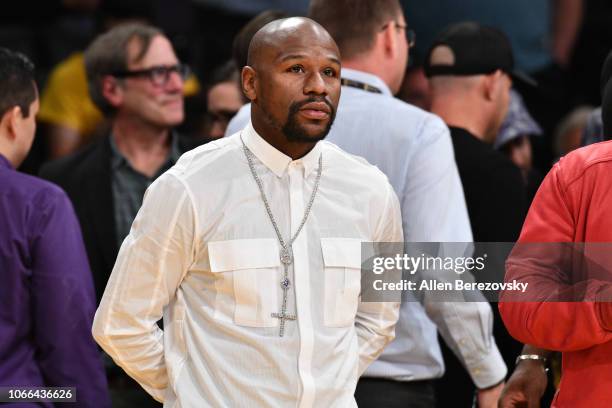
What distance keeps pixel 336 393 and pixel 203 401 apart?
34cm

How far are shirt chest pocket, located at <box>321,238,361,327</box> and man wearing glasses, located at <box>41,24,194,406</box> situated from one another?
2.12 m

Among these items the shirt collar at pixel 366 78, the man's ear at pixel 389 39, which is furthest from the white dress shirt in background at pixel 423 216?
the man's ear at pixel 389 39

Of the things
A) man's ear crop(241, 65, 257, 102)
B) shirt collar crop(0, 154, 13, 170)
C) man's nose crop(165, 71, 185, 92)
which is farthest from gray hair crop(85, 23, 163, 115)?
man's ear crop(241, 65, 257, 102)

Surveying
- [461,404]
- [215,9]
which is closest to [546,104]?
[215,9]

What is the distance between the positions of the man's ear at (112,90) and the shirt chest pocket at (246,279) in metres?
2.66

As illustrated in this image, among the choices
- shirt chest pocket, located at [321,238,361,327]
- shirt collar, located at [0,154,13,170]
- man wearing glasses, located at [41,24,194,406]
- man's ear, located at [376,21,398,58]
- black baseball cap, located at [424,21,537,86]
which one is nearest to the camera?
shirt chest pocket, located at [321,238,361,327]

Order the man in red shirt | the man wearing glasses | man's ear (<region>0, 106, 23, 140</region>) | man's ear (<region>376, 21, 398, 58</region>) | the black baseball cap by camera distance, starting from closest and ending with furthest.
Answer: the man in red shirt → man's ear (<region>0, 106, 23, 140</region>) → man's ear (<region>376, 21, 398, 58</region>) → the black baseball cap → the man wearing glasses

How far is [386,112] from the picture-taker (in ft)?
12.6

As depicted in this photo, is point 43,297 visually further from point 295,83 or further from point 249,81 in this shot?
point 295,83

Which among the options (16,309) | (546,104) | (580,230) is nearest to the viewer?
(580,230)

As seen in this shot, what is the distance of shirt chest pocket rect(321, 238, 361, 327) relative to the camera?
3076 mm

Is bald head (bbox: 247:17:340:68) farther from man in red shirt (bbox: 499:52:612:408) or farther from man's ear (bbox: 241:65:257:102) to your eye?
man in red shirt (bbox: 499:52:612:408)

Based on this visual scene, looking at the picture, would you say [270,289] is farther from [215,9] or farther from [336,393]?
[215,9]

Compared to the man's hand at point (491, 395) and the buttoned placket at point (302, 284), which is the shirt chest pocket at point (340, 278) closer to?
the buttoned placket at point (302, 284)
